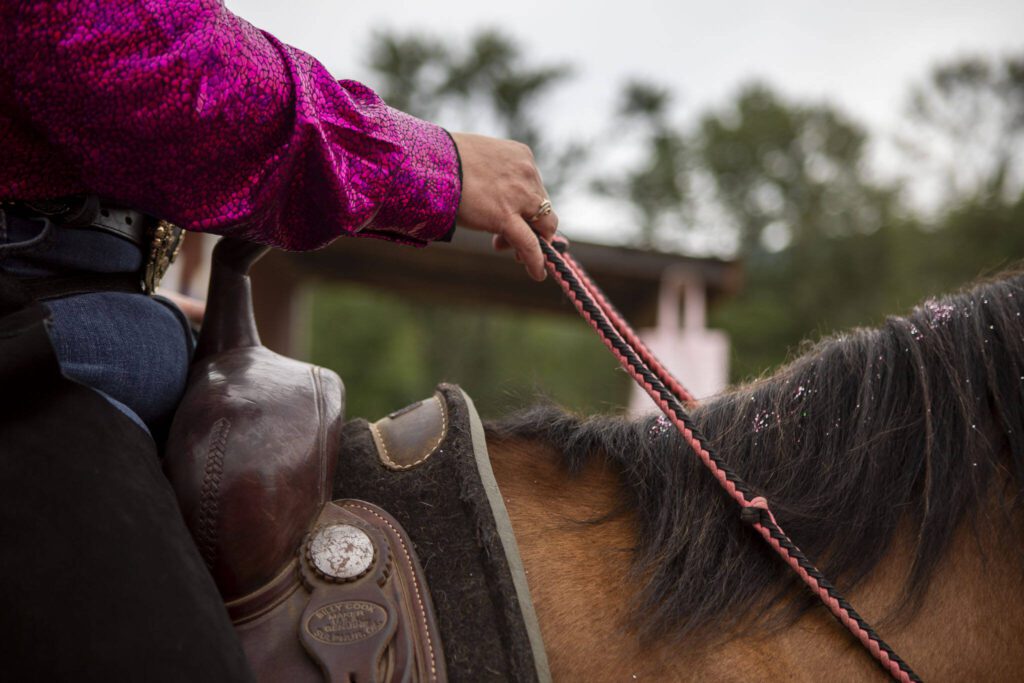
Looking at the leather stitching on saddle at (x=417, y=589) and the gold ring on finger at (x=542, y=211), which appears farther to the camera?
the gold ring on finger at (x=542, y=211)

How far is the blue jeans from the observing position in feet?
3.22

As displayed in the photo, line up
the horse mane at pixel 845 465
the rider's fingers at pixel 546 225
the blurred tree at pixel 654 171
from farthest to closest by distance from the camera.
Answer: the blurred tree at pixel 654 171 < the rider's fingers at pixel 546 225 < the horse mane at pixel 845 465

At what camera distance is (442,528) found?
107 centimetres

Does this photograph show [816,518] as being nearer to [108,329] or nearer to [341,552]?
[341,552]

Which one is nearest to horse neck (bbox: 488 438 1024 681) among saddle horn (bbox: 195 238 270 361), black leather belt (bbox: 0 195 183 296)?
saddle horn (bbox: 195 238 270 361)

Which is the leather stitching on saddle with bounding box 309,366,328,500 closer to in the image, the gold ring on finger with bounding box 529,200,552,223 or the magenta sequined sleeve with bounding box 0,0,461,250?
the magenta sequined sleeve with bounding box 0,0,461,250

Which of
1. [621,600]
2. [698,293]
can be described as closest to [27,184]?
[621,600]

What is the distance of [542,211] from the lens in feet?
3.93

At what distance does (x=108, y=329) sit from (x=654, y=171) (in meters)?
26.5

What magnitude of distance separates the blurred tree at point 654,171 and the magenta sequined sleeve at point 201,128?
80.7 ft

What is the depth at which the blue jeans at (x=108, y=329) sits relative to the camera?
0.98 meters

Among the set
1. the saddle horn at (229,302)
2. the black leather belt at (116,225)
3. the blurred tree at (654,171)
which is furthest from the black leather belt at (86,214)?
the blurred tree at (654,171)

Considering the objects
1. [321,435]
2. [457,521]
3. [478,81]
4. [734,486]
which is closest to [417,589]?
[457,521]

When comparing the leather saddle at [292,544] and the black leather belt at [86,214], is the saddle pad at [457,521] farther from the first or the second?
the black leather belt at [86,214]
